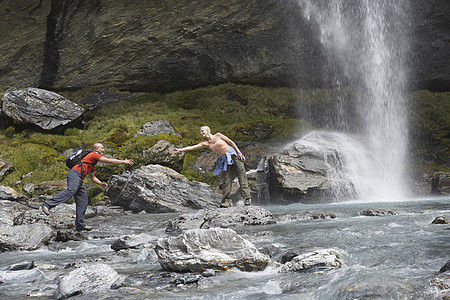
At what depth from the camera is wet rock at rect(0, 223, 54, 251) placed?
6.32m

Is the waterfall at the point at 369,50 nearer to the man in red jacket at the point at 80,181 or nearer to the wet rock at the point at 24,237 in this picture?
the man in red jacket at the point at 80,181

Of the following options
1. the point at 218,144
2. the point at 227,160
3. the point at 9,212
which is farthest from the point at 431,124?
the point at 9,212

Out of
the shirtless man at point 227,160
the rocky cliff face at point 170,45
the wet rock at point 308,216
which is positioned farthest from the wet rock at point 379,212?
the rocky cliff face at point 170,45

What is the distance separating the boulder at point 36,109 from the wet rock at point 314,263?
21.4 metres

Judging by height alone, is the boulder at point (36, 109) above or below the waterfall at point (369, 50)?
below

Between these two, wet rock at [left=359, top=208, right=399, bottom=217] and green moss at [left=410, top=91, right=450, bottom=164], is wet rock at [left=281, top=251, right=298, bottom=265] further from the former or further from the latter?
green moss at [left=410, top=91, right=450, bottom=164]

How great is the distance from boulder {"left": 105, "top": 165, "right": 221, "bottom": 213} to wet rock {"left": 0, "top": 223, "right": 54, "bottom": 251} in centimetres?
489

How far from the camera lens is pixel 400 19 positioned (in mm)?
24891

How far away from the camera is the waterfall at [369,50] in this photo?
2456 centimetres

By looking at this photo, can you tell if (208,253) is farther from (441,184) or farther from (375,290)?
(441,184)

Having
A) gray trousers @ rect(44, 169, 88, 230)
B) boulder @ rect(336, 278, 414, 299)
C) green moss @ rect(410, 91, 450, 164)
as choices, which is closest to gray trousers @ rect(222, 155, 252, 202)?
gray trousers @ rect(44, 169, 88, 230)

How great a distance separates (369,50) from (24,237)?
82.3 ft

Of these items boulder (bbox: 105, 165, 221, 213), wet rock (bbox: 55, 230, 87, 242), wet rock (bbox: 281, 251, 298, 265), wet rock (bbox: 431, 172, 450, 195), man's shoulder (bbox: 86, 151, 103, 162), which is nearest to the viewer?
wet rock (bbox: 281, 251, 298, 265)

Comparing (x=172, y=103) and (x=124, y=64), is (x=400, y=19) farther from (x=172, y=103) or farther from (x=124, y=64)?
(x=124, y=64)
